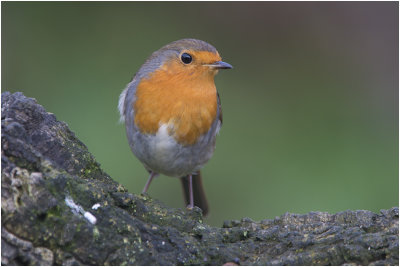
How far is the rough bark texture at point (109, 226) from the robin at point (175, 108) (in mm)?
1139

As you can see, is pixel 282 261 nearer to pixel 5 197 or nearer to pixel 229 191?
pixel 5 197

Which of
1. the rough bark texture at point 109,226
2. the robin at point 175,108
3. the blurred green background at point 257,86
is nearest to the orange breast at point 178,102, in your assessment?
the robin at point 175,108

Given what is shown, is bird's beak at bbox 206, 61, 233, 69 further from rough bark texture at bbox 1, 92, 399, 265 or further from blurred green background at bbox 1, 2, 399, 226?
blurred green background at bbox 1, 2, 399, 226

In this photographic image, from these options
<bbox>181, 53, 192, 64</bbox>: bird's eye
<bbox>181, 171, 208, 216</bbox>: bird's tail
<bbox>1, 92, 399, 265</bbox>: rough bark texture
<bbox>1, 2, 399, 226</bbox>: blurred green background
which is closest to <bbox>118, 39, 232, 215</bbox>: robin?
<bbox>181, 53, 192, 64</bbox>: bird's eye

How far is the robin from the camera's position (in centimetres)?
394

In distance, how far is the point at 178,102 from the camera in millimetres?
3932

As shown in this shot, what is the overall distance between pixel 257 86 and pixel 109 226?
458 cm

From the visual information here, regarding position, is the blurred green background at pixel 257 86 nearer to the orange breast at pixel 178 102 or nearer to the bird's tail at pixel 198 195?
the bird's tail at pixel 198 195

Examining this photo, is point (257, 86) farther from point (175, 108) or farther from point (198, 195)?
point (175, 108)

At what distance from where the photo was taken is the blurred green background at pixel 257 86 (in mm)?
5480

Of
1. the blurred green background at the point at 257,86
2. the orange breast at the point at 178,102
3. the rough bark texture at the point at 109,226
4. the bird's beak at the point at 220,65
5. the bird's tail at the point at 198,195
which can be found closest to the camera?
the rough bark texture at the point at 109,226

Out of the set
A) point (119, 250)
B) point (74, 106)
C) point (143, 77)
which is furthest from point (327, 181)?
point (119, 250)

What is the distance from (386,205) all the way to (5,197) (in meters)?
3.90

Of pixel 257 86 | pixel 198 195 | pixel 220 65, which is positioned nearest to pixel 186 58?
pixel 220 65
